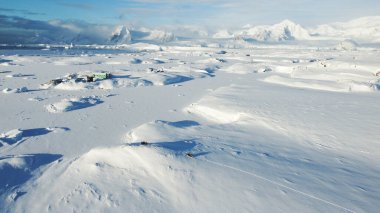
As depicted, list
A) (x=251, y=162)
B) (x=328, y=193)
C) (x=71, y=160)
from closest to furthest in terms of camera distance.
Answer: (x=328, y=193) → (x=251, y=162) → (x=71, y=160)

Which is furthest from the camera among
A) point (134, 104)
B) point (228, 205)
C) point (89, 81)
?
point (89, 81)

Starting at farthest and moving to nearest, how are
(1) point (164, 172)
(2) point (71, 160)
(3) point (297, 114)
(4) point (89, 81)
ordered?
(4) point (89, 81), (3) point (297, 114), (2) point (71, 160), (1) point (164, 172)

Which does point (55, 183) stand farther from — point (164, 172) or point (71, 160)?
point (164, 172)

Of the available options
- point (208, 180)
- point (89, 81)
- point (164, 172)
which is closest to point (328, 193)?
point (208, 180)

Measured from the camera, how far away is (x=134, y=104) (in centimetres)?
1786

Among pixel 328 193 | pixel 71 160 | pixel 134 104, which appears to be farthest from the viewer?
pixel 134 104

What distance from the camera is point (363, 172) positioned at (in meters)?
8.18

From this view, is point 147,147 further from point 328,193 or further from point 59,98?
point 59,98

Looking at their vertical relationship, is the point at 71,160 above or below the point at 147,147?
below

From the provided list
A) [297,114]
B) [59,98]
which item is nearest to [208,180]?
[297,114]

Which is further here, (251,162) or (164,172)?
(251,162)

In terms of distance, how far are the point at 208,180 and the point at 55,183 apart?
12.7ft

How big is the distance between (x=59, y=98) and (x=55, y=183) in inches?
482

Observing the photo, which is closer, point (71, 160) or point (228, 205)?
point (228, 205)
